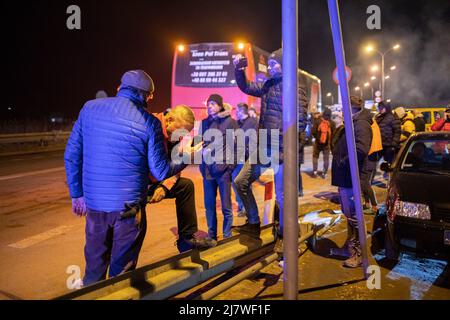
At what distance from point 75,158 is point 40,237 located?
328 cm

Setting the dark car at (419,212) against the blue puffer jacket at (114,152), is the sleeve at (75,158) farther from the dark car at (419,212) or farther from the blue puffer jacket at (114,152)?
the dark car at (419,212)

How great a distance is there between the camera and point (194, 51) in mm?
15094

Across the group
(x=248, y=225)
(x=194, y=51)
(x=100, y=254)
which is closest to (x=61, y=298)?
(x=100, y=254)

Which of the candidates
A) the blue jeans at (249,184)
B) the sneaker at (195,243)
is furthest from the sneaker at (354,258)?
the sneaker at (195,243)

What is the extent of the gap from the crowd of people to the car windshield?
63cm

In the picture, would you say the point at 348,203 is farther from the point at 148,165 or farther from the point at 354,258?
the point at 148,165

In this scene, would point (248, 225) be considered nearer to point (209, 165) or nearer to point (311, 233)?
point (311, 233)

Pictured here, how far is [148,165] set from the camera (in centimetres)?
319

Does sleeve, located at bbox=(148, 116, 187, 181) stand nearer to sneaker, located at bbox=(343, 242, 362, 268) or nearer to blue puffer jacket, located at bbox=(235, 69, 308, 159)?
blue puffer jacket, located at bbox=(235, 69, 308, 159)

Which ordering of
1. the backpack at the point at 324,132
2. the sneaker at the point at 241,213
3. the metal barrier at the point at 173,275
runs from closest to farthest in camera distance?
the metal barrier at the point at 173,275
the sneaker at the point at 241,213
the backpack at the point at 324,132

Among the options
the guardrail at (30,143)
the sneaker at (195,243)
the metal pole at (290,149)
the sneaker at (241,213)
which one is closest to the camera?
the metal pole at (290,149)

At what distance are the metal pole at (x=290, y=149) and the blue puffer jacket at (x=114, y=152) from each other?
101 centimetres

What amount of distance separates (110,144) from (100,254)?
2.86 feet

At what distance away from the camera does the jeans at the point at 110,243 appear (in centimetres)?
309
